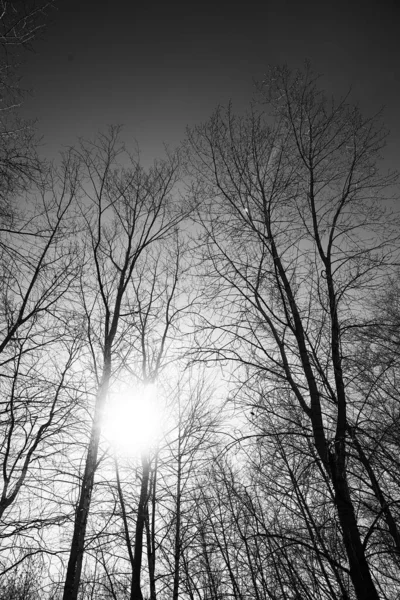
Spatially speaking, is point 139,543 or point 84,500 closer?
point 84,500

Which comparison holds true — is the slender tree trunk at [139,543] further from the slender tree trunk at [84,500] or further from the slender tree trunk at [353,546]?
the slender tree trunk at [353,546]

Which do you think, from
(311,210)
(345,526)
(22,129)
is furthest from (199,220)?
(345,526)

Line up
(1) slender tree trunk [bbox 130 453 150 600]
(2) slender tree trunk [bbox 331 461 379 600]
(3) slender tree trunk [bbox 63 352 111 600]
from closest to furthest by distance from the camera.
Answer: (2) slender tree trunk [bbox 331 461 379 600] < (3) slender tree trunk [bbox 63 352 111 600] < (1) slender tree trunk [bbox 130 453 150 600]

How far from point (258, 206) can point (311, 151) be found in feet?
3.93

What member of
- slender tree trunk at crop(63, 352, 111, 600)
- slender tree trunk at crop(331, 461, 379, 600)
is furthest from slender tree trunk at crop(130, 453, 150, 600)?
slender tree trunk at crop(331, 461, 379, 600)

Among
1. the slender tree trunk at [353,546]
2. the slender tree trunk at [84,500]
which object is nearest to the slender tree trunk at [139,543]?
the slender tree trunk at [84,500]

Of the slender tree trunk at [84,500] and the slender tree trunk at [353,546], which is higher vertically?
the slender tree trunk at [84,500]

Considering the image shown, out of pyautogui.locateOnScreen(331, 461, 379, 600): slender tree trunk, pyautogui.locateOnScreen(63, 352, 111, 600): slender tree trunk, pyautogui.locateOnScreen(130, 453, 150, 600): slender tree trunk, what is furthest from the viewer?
pyautogui.locateOnScreen(130, 453, 150, 600): slender tree trunk

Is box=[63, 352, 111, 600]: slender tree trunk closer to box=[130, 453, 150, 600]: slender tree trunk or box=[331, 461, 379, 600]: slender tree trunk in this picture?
box=[130, 453, 150, 600]: slender tree trunk

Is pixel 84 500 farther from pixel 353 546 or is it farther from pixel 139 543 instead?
pixel 353 546

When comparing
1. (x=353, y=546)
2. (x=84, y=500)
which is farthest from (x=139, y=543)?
(x=353, y=546)

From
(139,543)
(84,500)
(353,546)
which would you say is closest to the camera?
(353,546)

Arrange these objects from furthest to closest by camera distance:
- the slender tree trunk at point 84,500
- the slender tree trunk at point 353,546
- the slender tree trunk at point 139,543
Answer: the slender tree trunk at point 139,543
the slender tree trunk at point 84,500
the slender tree trunk at point 353,546

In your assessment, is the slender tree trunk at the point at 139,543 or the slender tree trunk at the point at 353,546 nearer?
the slender tree trunk at the point at 353,546
